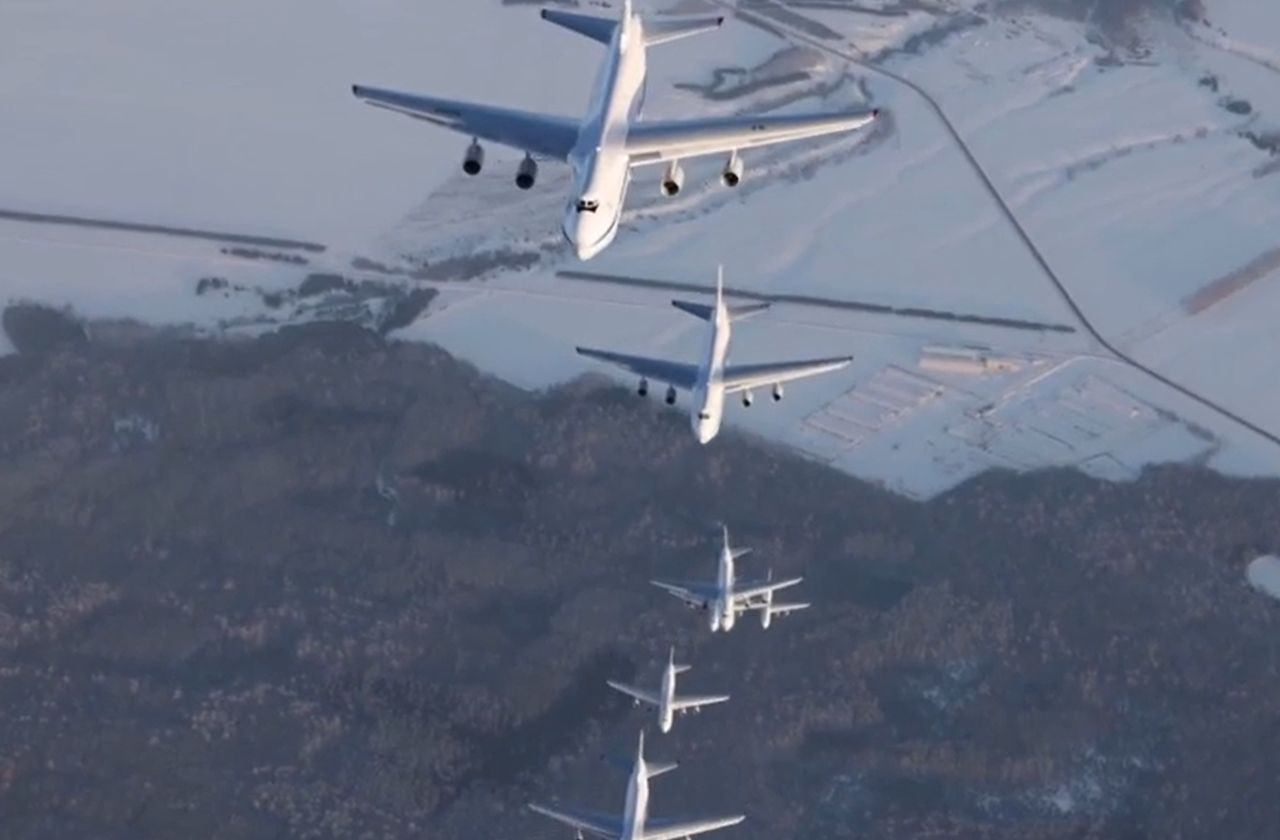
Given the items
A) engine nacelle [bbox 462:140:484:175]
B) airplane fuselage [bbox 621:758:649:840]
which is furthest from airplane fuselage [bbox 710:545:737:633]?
engine nacelle [bbox 462:140:484:175]

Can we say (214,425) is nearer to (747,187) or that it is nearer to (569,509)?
(569,509)

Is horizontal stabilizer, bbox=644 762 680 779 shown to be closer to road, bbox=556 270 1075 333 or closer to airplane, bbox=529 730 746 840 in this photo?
airplane, bbox=529 730 746 840

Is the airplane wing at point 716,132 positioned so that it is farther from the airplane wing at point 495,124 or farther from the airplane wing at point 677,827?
the airplane wing at point 677,827

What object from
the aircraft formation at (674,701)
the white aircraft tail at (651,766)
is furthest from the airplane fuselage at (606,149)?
the white aircraft tail at (651,766)

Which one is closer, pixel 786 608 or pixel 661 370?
pixel 661 370

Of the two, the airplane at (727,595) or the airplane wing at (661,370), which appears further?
the airplane at (727,595)

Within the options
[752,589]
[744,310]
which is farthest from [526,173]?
[752,589]

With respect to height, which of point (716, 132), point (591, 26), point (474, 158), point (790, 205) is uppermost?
point (591, 26)

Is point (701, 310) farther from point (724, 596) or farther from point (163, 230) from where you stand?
point (163, 230)
